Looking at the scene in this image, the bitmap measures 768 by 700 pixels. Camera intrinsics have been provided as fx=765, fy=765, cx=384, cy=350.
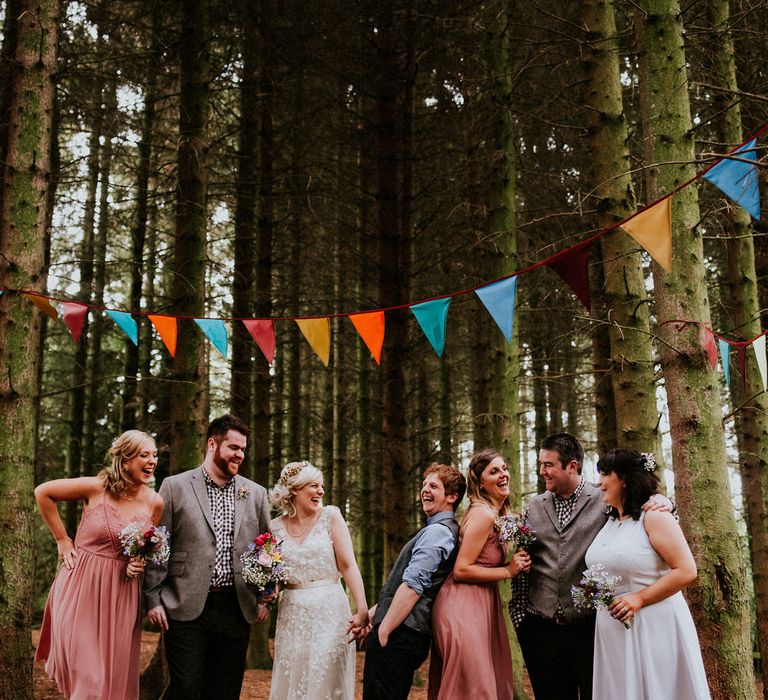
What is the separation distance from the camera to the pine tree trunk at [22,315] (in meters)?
5.70

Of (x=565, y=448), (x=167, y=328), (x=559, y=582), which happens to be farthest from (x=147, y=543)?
(x=167, y=328)

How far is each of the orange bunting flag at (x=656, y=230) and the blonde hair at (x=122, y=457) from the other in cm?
311

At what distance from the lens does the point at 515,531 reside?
4.18 metres

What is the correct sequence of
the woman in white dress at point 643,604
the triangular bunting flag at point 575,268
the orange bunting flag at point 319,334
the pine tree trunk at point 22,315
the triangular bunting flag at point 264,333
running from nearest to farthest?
1. the woman in white dress at point 643,604
2. the triangular bunting flag at point 575,268
3. the pine tree trunk at point 22,315
4. the orange bunting flag at point 319,334
5. the triangular bunting flag at point 264,333

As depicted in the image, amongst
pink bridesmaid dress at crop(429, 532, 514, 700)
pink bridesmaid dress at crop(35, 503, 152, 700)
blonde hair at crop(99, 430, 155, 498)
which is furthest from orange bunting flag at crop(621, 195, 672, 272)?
pink bridesmaid dress at crop(35, 503, 152, 700)

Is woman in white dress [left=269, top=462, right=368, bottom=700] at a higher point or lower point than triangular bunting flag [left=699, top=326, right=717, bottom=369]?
lower

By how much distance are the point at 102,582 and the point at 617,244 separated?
4.20 metres

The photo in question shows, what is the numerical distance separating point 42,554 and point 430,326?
1388 cm

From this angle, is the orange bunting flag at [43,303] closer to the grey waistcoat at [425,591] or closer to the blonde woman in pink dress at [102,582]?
the blonde woman in pink dress at [102,582]

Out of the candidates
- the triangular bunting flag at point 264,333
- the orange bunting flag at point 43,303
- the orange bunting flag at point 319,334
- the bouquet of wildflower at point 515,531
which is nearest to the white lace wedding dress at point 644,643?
the bouquet of wildflower at point 515,531

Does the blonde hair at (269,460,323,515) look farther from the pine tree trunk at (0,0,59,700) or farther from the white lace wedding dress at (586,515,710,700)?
the pine tree trunk at (0,0,59,700)

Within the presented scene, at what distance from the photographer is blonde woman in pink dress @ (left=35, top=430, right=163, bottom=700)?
4430 mm

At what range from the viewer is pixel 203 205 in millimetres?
7973

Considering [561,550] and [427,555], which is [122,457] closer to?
[427,555]
